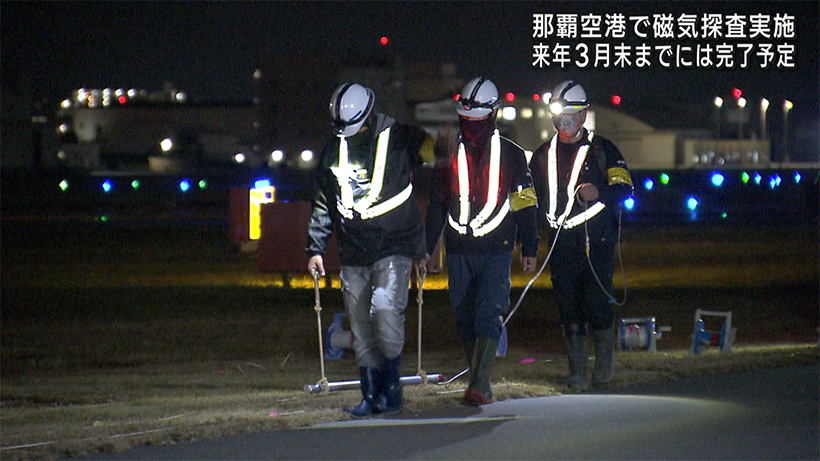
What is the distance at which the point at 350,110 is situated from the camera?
7.65m

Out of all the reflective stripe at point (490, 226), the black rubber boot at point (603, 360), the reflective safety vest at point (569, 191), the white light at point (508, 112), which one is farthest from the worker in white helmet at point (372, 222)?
the white light at point (508, 112)

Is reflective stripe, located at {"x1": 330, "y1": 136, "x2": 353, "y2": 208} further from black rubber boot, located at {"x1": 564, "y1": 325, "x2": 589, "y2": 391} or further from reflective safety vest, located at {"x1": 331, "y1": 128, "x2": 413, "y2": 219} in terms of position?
black rubber boot, located at {"x1": 564, "y1": 325, "x2": 589, "y2": 391}

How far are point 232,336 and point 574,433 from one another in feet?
26.1

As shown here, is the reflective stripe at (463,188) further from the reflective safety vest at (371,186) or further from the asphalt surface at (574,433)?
the asphalt surface at (574,433)

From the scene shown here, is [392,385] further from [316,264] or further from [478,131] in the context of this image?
[478,131]

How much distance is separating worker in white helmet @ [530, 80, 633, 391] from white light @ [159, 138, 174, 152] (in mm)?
87340

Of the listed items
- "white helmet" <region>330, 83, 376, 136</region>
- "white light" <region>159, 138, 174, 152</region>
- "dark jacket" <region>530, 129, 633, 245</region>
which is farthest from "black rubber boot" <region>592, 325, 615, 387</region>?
"white light" <region>159, 138, 174, 152</region>

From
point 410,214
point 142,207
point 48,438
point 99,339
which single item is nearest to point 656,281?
point 99,339

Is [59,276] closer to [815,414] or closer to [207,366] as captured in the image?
[207,366]

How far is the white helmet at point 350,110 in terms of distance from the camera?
7648 millimetres

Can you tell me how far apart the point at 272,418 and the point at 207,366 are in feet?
16.1

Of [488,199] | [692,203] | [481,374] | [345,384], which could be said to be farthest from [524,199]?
[692,203]

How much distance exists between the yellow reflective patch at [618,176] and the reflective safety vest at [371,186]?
189 cm

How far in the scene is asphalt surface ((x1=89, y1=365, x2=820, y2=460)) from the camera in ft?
22.1
